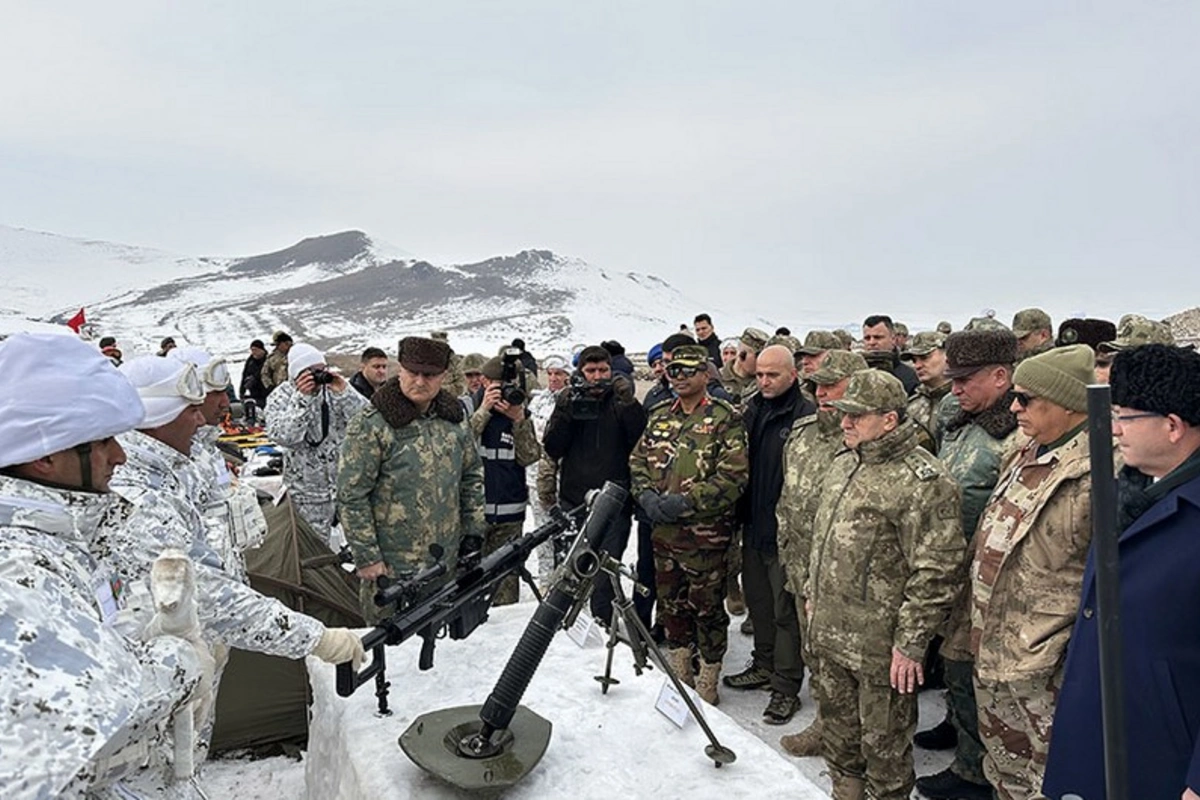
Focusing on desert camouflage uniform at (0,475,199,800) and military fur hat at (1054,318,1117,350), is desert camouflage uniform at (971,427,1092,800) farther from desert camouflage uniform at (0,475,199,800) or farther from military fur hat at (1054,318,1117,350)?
military fur hat at (1054,318,1117,350)

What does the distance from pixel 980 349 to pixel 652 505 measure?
192cm

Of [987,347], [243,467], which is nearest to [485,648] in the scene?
[987,347]

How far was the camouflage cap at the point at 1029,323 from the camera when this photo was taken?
6.00 meters

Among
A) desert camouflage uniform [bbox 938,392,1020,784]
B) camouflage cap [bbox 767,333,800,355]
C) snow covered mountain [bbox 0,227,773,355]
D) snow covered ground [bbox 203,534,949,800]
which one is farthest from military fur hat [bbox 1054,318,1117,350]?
snow covered mountain [bbox 0,227,773,355]

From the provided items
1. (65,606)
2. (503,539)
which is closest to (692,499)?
(503,539)

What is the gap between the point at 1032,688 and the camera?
2684mm

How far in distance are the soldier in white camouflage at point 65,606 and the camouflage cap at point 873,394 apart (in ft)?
8.44

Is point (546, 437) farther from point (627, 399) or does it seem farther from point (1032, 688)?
point (1032, 688)

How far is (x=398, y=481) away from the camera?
412cm

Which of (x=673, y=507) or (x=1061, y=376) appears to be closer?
(x=1061, y=376)

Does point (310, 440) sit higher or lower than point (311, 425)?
lower

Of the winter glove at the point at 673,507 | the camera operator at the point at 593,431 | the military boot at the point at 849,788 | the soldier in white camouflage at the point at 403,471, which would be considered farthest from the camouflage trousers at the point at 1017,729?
the camera operator at the point at 593,431

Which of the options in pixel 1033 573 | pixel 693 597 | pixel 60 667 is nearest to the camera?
pixel 60 667

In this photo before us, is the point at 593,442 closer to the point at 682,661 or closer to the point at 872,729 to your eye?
the point at 682,661
